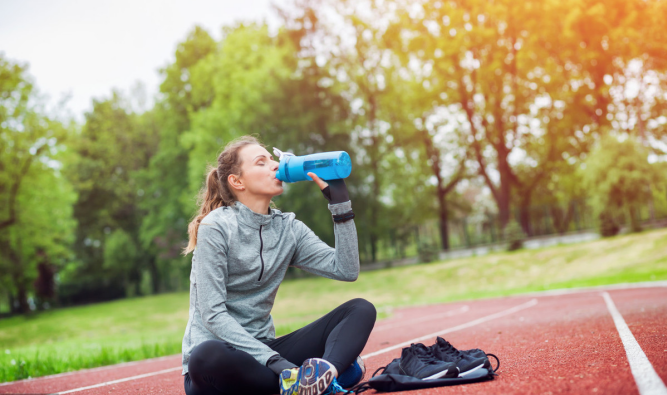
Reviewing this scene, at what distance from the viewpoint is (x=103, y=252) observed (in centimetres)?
4116

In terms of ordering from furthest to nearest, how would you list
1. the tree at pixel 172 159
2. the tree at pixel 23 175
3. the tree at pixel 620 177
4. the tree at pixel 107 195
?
the tree at pixel 107 195 → the tree at pixel 172 159 → the tree at pixel 23 175 → the tree at pixel 620 177

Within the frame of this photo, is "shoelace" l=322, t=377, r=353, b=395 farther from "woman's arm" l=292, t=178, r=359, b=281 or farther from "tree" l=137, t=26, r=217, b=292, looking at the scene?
"tree" l=137, t=26, r=217, b=292

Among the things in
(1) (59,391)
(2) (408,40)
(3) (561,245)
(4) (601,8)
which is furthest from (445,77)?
(1) (59,391)

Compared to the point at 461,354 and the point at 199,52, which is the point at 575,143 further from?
the point at 461,354

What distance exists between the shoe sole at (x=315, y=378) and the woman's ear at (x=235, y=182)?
1.28 meters

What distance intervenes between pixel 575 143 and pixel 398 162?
33.2ft

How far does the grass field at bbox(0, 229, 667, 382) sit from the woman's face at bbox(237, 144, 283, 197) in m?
12.9

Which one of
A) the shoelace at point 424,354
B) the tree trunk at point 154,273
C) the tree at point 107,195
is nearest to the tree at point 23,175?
the tree at point 107,195

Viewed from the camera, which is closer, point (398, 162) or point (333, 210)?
point (333, 210)

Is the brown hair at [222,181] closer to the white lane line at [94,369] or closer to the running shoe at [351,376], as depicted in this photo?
the running shoe at [351,376]

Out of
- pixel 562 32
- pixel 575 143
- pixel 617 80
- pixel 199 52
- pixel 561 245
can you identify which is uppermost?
pixel 199 52

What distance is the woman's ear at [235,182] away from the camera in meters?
3.73

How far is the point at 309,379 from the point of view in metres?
2.98

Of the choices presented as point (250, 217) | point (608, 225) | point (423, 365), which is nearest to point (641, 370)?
point (423, 365)
